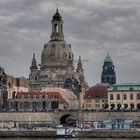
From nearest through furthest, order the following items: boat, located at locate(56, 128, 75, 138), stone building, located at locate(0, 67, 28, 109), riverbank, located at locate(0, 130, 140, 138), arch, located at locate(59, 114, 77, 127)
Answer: boat, located at locate(56, 128, 75, 138), riverbank, located at locate(0, 130, 140, 138), arch, located at locate(59, 114, 77, 127), stone building, located at locate(0, 67, 28, 109)

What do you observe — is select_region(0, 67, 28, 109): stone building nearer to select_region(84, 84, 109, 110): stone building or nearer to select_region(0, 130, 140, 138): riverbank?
select_region(84, 84, 109, 110): stone building

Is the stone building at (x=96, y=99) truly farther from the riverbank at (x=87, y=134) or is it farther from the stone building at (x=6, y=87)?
the riverbank at (x=87, y=134)

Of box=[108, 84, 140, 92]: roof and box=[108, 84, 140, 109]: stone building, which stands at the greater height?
box=[108, 84, 140, 92]: roof

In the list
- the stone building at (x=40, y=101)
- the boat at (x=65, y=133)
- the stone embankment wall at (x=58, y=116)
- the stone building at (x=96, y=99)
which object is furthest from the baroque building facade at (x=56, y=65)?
the boat at (x=65, y=133)

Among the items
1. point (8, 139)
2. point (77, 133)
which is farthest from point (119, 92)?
point (8, 139)

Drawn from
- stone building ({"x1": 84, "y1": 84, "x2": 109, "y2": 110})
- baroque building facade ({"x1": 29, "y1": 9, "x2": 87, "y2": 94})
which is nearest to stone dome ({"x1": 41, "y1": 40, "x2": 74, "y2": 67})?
baroque building facade ({"x1": 29, "y1": 9, "x2": 87, "y2": 94})

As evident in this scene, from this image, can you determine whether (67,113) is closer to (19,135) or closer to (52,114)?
(52,114)

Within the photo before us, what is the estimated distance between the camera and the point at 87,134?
8625cm

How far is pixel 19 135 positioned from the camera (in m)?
87.9

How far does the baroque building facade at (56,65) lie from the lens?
539 feet

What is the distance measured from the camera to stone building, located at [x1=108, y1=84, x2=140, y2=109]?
118 m

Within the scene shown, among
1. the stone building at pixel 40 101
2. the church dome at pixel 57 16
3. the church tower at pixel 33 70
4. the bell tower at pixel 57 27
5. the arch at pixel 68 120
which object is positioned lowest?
the arch at pixel 68 120

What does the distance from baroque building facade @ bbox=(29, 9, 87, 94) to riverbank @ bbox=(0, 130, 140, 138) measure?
71.7 meters

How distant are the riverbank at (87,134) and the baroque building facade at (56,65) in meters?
71.7
